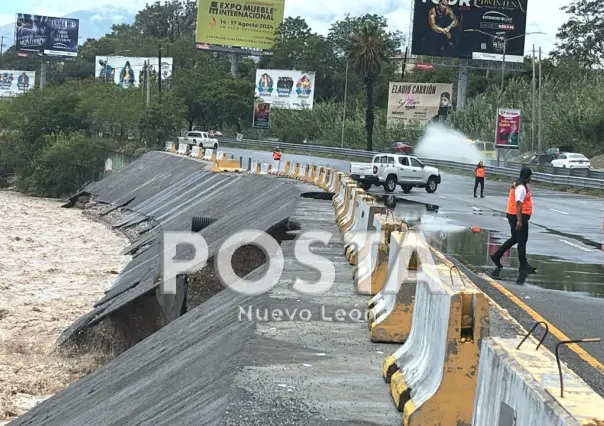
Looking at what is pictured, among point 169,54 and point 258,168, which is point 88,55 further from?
point 258,168

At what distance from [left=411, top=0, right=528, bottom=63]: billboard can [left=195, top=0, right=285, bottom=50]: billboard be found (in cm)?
3226

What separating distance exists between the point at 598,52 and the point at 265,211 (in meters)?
88.4

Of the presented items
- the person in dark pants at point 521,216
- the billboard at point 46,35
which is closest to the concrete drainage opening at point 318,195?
the person in dark pants at point 521,216

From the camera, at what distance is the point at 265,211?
26.0m

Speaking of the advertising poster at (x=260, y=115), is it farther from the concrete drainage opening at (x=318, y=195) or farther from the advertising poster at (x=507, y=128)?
the concrete drainage opening at (x=318, y=195)

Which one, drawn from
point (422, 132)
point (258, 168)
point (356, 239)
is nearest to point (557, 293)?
point (356, 239)

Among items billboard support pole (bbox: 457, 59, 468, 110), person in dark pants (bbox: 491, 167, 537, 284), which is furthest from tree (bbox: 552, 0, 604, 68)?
person in dark pants (bbox: 491, 167, 537, 284)

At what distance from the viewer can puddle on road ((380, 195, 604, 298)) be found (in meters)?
13.8

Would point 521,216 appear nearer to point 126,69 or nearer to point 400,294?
point 400,294

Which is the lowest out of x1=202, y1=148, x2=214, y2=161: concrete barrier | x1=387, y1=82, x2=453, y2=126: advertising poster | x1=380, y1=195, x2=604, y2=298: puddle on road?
x1=380, y1=195, x2=604, y2=298: puddle on road

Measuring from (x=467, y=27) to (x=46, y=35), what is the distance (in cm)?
6392

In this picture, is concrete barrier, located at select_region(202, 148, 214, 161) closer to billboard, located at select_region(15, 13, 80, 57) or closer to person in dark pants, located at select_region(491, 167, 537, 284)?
person in dark pants, located at select_region(491, 167, 537, 284)

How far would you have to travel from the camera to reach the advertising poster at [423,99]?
276 ft

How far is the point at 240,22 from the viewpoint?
104 metres
